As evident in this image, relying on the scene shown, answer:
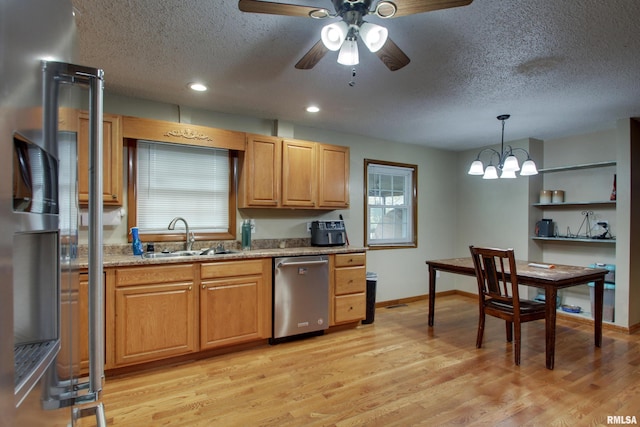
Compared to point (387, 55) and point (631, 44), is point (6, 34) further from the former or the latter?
point (631, 44)

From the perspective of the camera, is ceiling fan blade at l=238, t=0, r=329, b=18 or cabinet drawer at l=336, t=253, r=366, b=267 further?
cabinet drawer at l=336, t=253, r=366, b=267

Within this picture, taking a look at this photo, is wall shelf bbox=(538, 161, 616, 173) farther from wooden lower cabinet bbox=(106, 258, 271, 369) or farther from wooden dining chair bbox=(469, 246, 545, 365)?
wooden lower cabinet bbox=(106, 258, 271, 369)

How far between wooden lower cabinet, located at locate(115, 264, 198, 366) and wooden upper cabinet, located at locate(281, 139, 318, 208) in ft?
4.23

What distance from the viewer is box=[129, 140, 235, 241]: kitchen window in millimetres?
3221

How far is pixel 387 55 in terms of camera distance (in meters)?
1.81

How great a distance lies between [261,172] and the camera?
3496 mm

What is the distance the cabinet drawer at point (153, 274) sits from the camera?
257 centimetres

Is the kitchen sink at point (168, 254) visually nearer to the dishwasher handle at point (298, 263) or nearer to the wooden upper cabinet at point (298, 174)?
the dishwasher handle at point (298, 263)

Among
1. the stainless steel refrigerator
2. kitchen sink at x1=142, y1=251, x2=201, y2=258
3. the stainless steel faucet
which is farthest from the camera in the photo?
the stainless steel faucet

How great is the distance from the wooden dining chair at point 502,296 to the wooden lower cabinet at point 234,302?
6.50 ft

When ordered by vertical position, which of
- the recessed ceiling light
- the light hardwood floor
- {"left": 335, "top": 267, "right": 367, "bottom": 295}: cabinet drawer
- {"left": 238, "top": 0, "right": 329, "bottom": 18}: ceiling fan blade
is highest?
the recessed ceiling light

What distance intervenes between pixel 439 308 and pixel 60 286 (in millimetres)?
4608

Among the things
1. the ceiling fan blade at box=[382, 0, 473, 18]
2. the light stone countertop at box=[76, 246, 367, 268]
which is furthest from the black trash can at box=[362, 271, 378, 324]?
the ceiling fan blade at box=[382, 0, 473, 18]

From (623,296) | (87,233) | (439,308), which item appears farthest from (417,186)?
(87,233)
